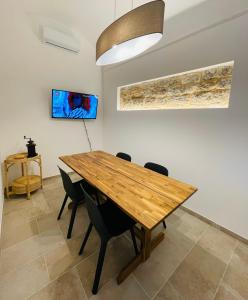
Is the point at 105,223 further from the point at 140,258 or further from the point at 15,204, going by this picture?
the point at 15,204

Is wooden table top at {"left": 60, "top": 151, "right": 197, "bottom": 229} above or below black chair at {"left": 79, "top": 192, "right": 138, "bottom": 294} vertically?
above

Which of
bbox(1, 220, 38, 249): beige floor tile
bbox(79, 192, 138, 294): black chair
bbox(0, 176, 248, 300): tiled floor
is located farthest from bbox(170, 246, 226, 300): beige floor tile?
bbox(1, 220, 38, 249): beige floor tile

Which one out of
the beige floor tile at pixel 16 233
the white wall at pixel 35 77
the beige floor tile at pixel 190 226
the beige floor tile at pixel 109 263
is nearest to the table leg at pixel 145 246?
the beige floor tile at pixel 109 263

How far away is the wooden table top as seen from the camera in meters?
1.08

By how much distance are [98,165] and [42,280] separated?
1.24 metres

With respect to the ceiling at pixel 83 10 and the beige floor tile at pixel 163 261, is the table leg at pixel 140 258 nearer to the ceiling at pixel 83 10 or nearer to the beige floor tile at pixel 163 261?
the beige floor tile at pixel 163 261

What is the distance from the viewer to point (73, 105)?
3322 millimetres

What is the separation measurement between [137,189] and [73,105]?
103 inches

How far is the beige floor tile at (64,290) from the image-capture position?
3.98ft

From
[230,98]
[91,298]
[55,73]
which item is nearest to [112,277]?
[91,298]

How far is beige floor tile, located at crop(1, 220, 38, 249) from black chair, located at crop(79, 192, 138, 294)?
74 centimetres

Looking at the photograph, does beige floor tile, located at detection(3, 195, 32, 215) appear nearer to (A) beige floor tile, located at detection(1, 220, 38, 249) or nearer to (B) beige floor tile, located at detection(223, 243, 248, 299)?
(A) beige floor tile, located at detection(1, 220, 38, 249)

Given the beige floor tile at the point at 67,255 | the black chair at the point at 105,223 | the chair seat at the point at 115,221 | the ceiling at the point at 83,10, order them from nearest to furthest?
the black chair at the point at 105,223
the chair seat at the point at 115,221
the beige floor tile at the point at 67,255
the ceiling at the point at 83,10

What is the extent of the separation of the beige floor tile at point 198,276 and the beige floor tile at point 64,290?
0.81 m
